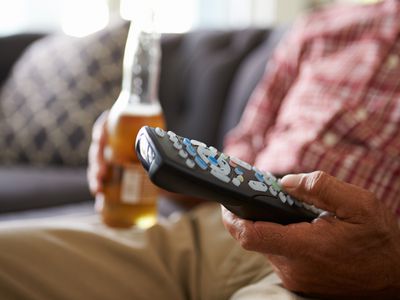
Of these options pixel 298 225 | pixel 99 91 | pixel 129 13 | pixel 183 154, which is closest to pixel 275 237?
pixel 298 225

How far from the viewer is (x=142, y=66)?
0.97m

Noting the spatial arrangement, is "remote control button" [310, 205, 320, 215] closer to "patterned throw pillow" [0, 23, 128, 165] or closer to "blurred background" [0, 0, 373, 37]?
"patterned throw pillow" [0, 23, 128, 165]

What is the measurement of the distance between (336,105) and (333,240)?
37cm

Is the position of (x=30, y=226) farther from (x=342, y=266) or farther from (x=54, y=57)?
(x=54, y=57)

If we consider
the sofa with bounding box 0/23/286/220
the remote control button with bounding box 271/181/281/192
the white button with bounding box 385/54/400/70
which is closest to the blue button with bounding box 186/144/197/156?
the remote control button with bounding box 271/181/281/192

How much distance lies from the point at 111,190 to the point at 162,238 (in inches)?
5.5

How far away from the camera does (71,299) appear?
67 centimetres

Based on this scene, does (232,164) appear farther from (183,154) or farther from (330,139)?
(330,139)

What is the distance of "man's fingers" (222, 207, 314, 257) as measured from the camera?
1.78 feet

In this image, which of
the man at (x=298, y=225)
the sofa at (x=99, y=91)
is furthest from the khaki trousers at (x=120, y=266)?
the sofa at (x=99, y=91)

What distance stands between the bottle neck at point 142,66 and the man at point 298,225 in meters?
0.09

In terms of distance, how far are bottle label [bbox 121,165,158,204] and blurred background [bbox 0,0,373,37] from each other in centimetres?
126

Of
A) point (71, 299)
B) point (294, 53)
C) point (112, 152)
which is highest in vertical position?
point (294, 53)

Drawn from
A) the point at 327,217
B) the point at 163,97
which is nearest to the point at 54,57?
the point at 163,97
